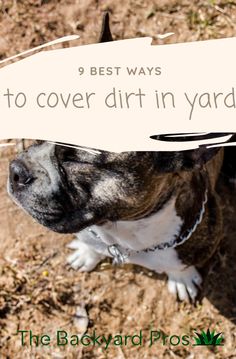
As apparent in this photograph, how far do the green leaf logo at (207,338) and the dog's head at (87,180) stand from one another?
1.34 metres

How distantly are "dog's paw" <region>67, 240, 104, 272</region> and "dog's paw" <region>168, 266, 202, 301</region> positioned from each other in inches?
17.0

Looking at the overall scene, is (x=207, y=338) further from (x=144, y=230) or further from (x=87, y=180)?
(x=87, y=180)

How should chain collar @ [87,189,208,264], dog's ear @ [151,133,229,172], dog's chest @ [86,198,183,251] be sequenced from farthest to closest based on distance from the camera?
chain collar @ [87,189,208,264]
dog's chest @ [86,198,183,251]
dog's ear @ [151,133,229,172]

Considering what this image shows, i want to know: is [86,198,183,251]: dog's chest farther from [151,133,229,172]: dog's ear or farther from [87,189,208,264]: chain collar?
[151,133,229,172]: dog's ear

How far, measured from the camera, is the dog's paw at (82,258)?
3779 millimetres

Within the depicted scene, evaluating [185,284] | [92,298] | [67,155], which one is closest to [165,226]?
[67,155]

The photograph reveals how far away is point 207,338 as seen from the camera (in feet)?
12.3

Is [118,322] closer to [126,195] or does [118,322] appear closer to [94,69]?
[126,195]

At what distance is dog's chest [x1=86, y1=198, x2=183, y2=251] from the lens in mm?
2891

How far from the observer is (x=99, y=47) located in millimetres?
2539

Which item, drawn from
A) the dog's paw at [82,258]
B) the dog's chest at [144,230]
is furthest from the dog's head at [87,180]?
the dog's paw at [82,258]

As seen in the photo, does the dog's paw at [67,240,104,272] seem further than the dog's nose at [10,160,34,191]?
Yes

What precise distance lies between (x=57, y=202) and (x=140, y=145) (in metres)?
0.44

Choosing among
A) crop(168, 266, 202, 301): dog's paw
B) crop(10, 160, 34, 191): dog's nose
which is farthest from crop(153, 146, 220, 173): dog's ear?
crop(168, 266, 202, 301): dog's paw
